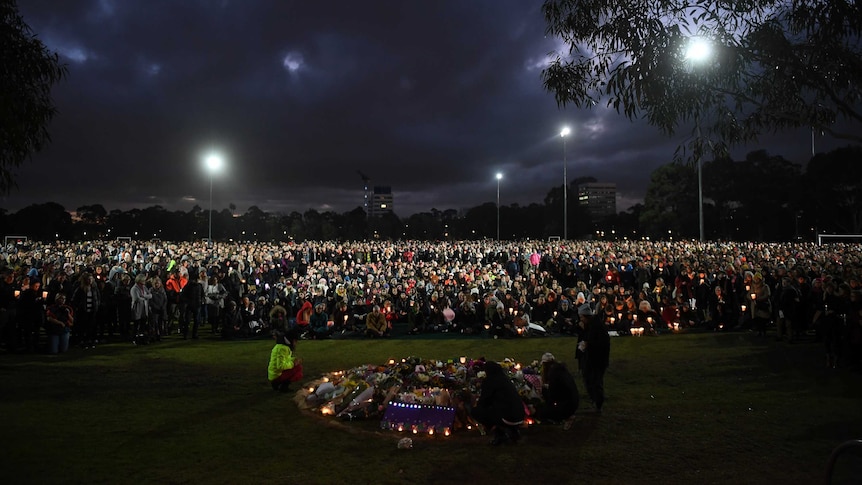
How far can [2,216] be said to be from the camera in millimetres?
68062

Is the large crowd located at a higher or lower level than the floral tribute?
Answer: higher

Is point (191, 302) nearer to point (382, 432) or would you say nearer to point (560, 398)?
point (382, 432)

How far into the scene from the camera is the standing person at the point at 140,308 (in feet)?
48.8

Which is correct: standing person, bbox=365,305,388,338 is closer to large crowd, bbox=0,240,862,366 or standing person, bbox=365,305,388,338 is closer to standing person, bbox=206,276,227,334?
large crowd, bbox=0,240,862,366

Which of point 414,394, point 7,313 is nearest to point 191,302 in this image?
point 7,313

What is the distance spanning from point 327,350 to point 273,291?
7.20 meters

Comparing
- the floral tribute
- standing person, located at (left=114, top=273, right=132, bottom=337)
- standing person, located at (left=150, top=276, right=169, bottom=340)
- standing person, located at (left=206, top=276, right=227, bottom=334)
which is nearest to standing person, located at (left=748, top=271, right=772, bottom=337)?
the floral tribute

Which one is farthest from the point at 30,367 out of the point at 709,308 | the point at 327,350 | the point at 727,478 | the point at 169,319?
the point at 709,308

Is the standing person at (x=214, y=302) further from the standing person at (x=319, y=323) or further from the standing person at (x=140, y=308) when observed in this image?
the standing person at (x=319, y=323)

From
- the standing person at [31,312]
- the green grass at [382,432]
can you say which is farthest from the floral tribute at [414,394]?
the standing person at [31,312]

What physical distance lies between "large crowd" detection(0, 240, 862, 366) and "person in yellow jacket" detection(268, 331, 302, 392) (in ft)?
18.7

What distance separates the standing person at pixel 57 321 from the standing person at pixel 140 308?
1729 millimetres

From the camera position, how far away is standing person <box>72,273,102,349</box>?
14.2 meters

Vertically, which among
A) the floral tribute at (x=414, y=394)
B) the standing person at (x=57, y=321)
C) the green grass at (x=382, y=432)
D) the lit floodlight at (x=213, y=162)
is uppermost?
the lit floodlight at (x=213, y=162)
